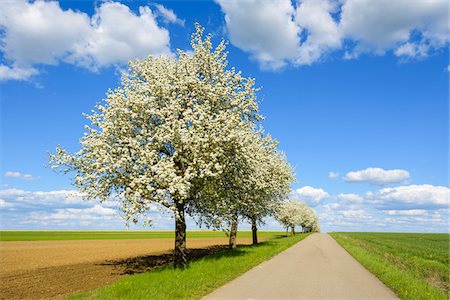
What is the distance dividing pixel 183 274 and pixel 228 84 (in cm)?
1444

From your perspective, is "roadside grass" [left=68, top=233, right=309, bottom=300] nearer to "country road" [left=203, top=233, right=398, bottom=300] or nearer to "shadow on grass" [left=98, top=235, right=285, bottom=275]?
"country road" [left=203, top=233, right=398, bottom=300]

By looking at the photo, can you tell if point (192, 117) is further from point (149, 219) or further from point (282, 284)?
point (282, 284)

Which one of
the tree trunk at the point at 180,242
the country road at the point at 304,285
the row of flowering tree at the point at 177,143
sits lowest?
the country road at the point at 304,285

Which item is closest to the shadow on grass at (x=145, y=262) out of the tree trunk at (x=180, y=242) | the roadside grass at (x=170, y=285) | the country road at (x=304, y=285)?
the tree trunk at (x=180, y=242)

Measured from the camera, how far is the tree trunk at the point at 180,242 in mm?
23227

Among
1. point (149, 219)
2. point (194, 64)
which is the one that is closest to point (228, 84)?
point (194, 64)

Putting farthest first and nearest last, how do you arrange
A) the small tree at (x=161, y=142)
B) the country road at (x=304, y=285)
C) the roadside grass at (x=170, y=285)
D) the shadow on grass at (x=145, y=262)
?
the shadow on grass at (x=145, y=262) < the small tree at (x=161, y=142) < the country road at (x=304, y=285) < the roadside grass at (x=170, y=285)

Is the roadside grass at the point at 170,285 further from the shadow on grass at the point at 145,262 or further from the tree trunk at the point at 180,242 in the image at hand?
the shadow on grass at the point at 145,262

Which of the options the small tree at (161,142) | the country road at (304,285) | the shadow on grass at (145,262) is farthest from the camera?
the shadow on grass at (145,262)

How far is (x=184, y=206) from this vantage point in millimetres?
25891

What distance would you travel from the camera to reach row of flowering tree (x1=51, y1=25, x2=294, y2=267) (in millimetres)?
22078

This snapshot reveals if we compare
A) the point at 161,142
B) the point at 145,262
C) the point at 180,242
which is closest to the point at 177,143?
the point at 161,142

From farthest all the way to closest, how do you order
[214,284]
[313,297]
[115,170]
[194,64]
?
[194,64]
[115,170]
[214,284]
[313,297]

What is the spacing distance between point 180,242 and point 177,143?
6.52 meters
